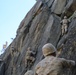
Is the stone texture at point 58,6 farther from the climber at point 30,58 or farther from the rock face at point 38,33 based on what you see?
the climber at point 30,58

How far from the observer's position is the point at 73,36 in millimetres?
10719

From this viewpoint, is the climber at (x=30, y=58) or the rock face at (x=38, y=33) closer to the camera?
the rock face at (x=38, y=33)

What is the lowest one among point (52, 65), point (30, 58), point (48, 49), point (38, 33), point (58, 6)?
point (30, 58)

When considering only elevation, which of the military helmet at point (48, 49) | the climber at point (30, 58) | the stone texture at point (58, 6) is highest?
the stone texture at point (58, 6)

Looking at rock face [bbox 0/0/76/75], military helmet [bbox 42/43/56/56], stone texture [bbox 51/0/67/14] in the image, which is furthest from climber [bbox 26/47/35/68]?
military helmet [bbox 42/43/56/56]

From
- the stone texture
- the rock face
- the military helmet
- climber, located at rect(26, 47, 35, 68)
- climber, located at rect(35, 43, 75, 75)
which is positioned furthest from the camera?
the stone texture

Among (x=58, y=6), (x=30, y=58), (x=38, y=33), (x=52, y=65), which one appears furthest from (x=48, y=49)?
(x=58, y=6)

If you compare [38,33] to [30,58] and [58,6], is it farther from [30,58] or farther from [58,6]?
[58,6]

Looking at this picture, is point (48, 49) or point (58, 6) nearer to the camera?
point (48, 49)

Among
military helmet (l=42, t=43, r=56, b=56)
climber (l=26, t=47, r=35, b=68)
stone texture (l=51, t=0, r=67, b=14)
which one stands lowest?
climber (l=26, t=47, r=35, b=68)

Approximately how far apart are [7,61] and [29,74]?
1561 cm

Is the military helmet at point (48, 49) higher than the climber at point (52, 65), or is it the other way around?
the military helmet at point (48, 49)

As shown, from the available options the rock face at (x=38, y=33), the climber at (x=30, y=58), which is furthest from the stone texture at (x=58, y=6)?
the climber at (x=30, y=58)

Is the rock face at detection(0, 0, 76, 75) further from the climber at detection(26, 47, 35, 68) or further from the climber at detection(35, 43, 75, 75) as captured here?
the climber at detection(35, 43, 75, 75)
